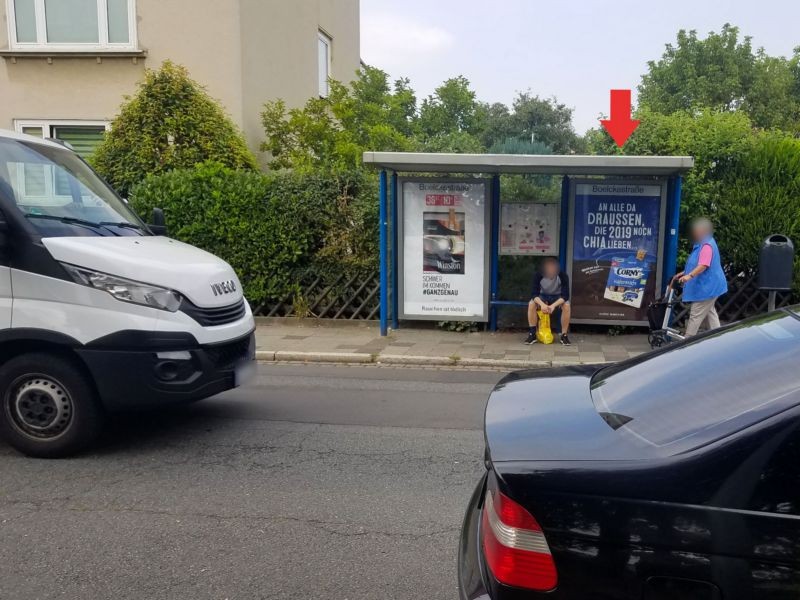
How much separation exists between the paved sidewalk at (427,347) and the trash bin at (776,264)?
5.85 feet

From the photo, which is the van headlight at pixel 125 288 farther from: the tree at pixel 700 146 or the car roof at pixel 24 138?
the tree at pixel 700 146

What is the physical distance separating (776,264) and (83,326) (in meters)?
7.96

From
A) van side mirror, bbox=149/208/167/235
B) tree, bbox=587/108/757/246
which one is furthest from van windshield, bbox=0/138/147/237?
tree, bbox=587/108/757/246

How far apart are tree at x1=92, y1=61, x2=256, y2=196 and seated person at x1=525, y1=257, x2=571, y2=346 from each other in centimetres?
598

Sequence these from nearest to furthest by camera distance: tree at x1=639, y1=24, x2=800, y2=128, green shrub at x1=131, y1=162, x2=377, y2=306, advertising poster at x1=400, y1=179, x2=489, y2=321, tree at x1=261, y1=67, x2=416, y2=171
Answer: advertising poster at x1=400, y1=179, x2=489, y2=321, green shrub at x1=131, y1=162, x2=377, y2=306, tree at x1=261, y1=67, x2=416, y2=171, tree at x1=639, y1=24, x2=800, y2=128

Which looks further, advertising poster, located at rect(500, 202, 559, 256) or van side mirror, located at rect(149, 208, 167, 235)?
advertising poster, located at rect(500, 202, 559, 256)

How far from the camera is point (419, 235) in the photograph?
1036 centimetres

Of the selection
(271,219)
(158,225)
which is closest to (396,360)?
(271,219)

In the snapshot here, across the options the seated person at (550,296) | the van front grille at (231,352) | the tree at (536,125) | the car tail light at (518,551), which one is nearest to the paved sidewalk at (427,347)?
the seated person at (550,296)

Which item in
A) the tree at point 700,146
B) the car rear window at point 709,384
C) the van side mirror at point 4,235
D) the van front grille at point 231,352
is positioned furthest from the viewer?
the tree at point 700,146

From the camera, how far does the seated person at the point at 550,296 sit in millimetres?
9680

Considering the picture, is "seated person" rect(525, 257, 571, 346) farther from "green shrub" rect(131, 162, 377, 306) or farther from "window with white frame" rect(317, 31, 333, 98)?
"window with white frame" rect(317, 31, 333, 98)

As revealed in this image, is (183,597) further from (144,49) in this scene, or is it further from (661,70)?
(661,70)

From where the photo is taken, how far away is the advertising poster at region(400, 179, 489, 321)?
33.6ft
